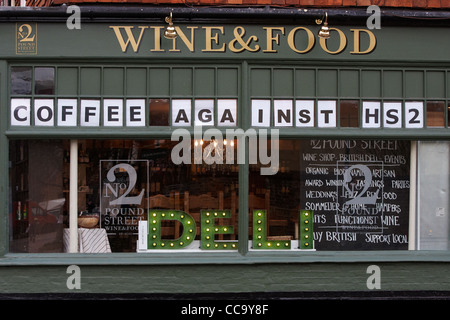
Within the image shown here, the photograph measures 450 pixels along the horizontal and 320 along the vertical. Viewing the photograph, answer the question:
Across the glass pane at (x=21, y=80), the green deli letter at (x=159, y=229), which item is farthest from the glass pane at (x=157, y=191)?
the glass pane at (x=21, y=80)


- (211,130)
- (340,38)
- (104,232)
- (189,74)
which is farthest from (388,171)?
(104,232)

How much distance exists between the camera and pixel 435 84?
8141 millimetres

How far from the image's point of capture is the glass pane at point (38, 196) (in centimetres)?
791

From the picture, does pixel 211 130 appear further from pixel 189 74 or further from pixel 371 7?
pixel 371 7

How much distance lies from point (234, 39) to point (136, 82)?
65.2 inches

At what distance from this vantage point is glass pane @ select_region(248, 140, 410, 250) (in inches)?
319

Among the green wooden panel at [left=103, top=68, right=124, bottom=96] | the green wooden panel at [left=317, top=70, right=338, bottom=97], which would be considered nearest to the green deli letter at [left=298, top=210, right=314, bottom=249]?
the green wooden panel at [left=317, top=70, right=338, bottom=97]

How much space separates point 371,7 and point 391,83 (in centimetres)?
122

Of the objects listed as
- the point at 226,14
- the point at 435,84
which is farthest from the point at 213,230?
the point at 435,84

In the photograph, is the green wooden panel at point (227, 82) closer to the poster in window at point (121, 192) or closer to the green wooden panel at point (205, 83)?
the green wooden panel at point (205, 83)

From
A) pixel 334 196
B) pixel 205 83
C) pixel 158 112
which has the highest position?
pixel 205 83

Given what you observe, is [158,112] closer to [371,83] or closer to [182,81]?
[182,81]

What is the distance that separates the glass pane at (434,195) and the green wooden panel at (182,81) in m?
3.80

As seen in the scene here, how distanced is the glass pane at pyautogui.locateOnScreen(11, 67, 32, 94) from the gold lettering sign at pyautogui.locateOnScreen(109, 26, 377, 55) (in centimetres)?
150
